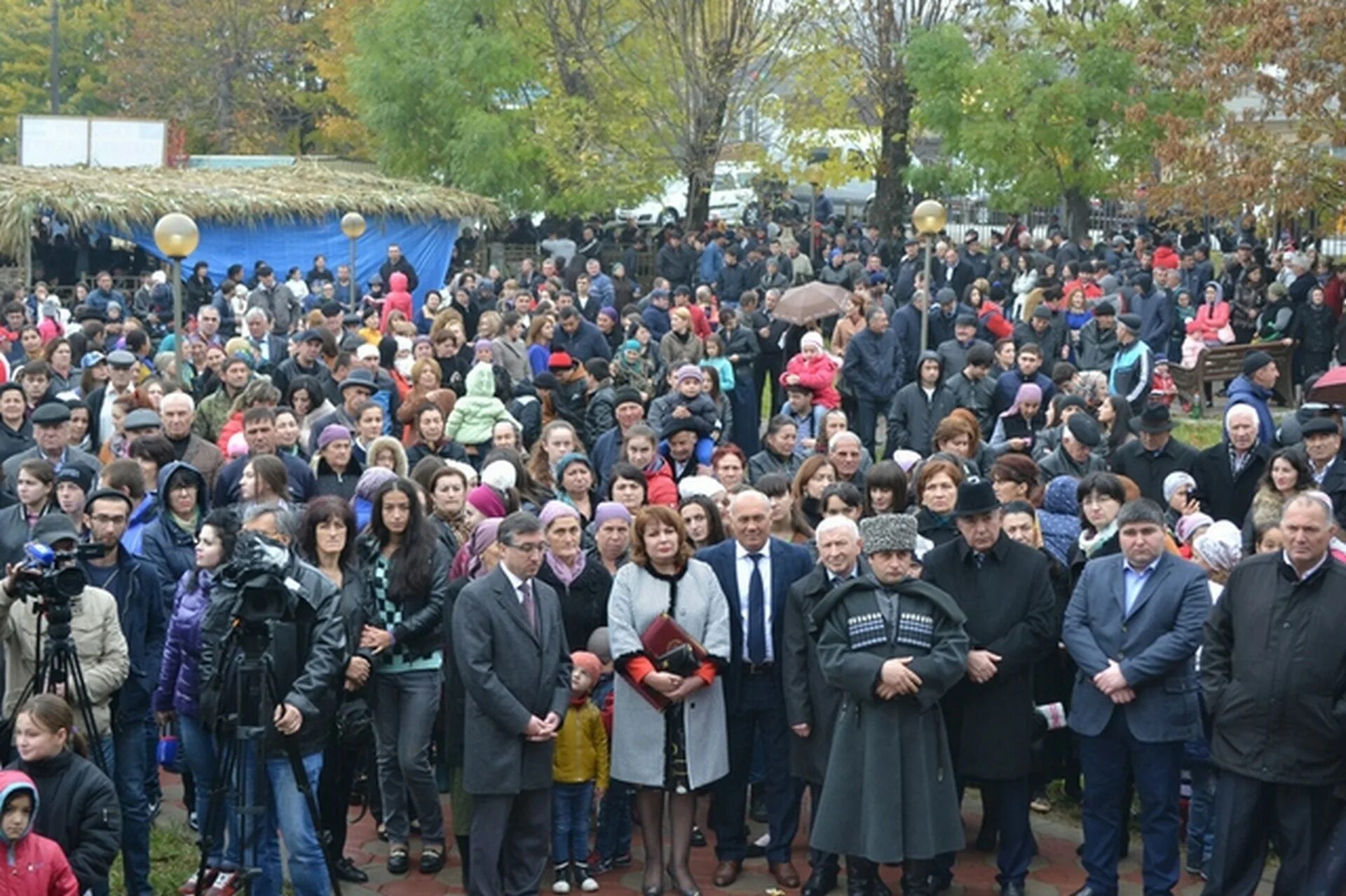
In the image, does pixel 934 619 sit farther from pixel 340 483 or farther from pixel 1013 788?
pixel 340 483

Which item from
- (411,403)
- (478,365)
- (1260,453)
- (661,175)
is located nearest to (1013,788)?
(1260,453)

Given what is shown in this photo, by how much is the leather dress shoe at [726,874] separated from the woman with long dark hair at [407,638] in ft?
4.24

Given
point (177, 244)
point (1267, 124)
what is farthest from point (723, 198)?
point (177, 244)

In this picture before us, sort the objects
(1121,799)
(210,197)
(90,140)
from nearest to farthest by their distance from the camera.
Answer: (1121,799) < (210,197) < (90,140)

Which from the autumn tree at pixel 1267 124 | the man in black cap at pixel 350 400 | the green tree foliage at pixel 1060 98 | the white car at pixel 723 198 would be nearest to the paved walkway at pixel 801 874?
the man in black cap at pixel 350 400

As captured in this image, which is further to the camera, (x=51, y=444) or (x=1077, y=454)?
(x=1077, y=454)

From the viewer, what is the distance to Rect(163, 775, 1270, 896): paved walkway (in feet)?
28.3

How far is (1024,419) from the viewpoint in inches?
535

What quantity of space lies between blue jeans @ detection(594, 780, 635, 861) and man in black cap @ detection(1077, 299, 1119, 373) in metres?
9.00

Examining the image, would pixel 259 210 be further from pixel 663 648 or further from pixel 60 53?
pixel 60 53

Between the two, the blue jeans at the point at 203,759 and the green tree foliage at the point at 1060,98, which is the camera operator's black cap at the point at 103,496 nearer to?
the blue jeans at the point at 203,759

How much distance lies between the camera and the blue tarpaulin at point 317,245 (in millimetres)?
32344

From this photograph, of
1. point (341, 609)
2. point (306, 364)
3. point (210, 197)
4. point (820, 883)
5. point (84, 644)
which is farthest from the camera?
point (210, 197)

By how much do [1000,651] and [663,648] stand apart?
148 cm
